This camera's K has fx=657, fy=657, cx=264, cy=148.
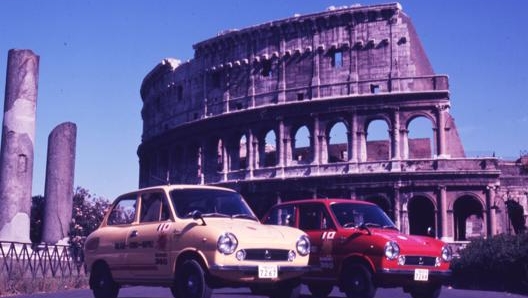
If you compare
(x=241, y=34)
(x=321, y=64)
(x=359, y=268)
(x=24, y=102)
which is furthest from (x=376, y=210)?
(x=241, y=34)

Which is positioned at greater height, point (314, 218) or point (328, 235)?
point (314, 218)

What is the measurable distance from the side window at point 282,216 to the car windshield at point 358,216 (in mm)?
834

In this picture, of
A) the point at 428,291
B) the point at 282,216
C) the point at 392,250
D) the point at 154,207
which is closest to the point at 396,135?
the point at 282,216

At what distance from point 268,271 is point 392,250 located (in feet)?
8.21

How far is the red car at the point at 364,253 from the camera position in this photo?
973 centimetres

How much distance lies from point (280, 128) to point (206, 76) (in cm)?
728

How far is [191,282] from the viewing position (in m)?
7.96

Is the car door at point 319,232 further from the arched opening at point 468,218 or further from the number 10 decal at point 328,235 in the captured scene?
the arched opening at point 468,218

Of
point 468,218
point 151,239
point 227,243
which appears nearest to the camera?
point 227,243

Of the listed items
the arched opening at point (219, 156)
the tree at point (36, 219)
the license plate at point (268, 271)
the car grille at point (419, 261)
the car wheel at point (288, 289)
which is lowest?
the car wheel at point (288, 289)

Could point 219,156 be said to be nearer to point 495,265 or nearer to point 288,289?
point 495,265

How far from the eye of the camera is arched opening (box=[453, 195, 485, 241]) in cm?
3516

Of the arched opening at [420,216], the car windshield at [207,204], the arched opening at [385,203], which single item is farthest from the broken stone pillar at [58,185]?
the arched opening at [420,216]

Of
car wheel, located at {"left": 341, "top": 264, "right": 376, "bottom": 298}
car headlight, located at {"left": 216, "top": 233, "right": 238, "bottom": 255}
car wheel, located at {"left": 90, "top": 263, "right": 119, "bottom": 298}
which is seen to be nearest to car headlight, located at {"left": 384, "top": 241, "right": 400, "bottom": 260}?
car wheel, located at {"left": 341, "top": 264, "right": 376, "bottom": 298}
